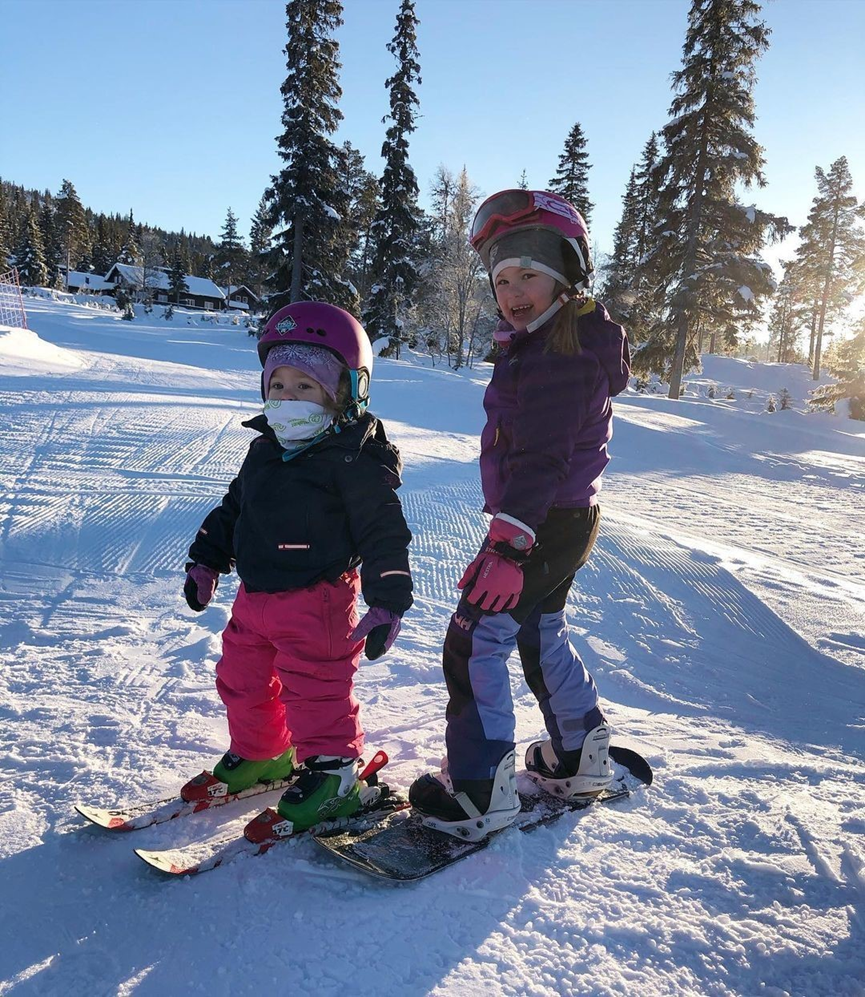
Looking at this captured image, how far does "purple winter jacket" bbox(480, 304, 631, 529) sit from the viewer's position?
177cm

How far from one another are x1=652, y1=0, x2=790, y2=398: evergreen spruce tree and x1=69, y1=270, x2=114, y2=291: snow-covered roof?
6104 centimetres

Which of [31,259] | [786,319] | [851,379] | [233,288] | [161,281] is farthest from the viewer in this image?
[233,288]

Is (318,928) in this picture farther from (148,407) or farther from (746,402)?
(746,402)

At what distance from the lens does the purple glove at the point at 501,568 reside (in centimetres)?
175

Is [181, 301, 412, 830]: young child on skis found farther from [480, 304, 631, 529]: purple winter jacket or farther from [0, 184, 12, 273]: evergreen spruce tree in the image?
[0, 184, 12, 273]: evergreen spruce tree

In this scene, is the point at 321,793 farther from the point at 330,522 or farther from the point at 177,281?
the point at 177,281

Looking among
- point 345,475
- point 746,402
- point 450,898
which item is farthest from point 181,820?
point 746,402

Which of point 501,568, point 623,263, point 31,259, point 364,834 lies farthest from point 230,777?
point 31,259

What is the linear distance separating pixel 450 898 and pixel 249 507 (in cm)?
128

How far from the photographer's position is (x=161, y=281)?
197 feet

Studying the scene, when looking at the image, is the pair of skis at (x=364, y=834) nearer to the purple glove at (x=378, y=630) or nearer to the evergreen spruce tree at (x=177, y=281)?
the purple glove at (x=378, y=630)

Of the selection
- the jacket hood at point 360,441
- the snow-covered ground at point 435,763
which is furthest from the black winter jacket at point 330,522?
the snow-covered ground at point 435,763

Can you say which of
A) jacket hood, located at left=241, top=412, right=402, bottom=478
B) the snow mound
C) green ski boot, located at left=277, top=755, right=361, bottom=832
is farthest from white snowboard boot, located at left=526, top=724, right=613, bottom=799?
the snow mound

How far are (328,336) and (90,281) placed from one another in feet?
257
